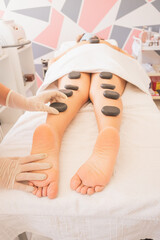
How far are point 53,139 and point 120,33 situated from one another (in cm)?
219

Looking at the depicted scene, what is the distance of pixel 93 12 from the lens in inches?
96.8

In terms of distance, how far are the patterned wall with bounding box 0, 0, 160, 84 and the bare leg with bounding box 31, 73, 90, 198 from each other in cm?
172

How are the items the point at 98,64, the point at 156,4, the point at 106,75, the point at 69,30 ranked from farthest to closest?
1. the point at 69,30
2. the point at 156,4
3. the point at 98,64
4. the point at 106,75

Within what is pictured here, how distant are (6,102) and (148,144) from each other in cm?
68

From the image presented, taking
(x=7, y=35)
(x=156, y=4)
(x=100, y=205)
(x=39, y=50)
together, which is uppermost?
(x=156, y=4)

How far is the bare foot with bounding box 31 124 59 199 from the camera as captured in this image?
655mm

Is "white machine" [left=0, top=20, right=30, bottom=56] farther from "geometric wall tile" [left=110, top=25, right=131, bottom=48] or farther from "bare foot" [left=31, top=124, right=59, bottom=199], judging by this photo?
"bare foot" [left=31, top=124, right=59, bottom=199]

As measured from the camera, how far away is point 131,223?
0.67 meters

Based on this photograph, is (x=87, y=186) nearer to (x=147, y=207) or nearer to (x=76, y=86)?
(x=147, y=207)

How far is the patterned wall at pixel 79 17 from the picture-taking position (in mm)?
2400

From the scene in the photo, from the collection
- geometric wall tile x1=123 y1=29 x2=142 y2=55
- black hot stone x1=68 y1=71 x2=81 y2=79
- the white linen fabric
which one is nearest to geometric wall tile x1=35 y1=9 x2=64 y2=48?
geometric wall tile x1=123 y1=29 x2=142 y2=55

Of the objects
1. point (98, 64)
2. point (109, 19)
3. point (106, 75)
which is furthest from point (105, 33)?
point (106, 75)

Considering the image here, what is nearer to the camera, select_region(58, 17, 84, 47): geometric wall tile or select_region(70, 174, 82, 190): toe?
select_region(70, 174, 82, 190): toe

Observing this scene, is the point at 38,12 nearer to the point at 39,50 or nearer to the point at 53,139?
the point at 39,50
